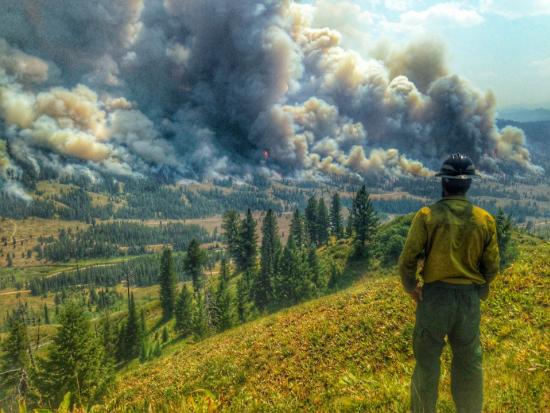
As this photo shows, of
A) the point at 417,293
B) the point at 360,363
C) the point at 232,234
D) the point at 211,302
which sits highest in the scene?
the point at 417,293

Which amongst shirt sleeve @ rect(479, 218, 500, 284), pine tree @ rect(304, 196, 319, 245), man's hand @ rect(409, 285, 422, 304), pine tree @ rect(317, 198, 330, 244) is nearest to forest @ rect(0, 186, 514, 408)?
pine tree @ rect(317, 198, 330, 244)

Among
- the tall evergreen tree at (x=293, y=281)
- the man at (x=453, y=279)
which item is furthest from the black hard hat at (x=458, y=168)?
the tall evergreen tree at (x=293, y=281)

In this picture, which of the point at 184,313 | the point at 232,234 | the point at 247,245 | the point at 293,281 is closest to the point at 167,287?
the point at 184,313

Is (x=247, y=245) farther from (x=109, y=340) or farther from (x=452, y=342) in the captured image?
(x=452, y=342)

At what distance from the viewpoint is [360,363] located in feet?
37.4

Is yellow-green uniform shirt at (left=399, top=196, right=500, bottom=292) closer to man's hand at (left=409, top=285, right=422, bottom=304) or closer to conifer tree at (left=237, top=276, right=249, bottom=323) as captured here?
man's hand at (left=409, top=285, right=422, bottom=304)

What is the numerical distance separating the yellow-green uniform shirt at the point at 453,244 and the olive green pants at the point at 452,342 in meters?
0.24

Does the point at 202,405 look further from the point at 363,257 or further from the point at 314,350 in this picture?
the point at 363,257

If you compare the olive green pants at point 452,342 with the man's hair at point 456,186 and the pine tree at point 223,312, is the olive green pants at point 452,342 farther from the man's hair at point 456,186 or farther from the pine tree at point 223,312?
the pine tree at point 223,312

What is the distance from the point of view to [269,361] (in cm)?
1362

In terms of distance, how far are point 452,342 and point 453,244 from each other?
1.61 metres

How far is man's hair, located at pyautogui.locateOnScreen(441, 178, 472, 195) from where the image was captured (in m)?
5.47

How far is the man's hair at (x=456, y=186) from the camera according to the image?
5469 millimetres

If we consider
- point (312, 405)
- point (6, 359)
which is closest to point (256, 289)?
point (6, 359)
